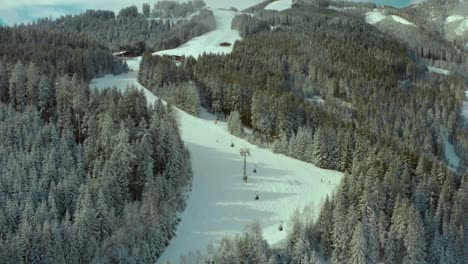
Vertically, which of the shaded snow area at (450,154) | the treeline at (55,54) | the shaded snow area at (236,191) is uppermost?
the treeline at (55,54)

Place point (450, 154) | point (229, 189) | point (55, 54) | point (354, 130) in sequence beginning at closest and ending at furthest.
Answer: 1. point (229, 189)
2. point (354, 130)
3. point (450, 154)
4. point (55, 54)

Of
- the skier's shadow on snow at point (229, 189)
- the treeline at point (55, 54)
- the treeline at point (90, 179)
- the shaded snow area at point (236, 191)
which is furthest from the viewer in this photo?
the treeline at point (55, 54)

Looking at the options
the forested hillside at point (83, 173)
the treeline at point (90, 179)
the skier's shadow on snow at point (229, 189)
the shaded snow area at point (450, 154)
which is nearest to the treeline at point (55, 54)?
the forested hillside at point (83, 173)

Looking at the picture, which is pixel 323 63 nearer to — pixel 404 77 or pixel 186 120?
pixel 404 77

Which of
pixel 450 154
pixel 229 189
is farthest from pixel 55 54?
pixel 450 154

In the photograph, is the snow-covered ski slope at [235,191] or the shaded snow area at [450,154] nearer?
the snow-covered ski slope at [235,191]

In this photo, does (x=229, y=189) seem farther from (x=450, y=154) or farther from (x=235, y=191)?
(x=450, y=154)

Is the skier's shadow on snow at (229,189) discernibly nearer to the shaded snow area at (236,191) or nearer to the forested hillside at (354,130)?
the shaded snow area at (236,191)
